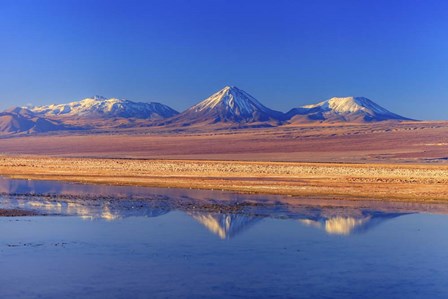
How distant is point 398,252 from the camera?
18.8 meters

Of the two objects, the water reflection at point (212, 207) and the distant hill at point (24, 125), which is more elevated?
the distant hill at point (24, 125)

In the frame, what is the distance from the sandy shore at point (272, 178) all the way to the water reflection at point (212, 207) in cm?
287

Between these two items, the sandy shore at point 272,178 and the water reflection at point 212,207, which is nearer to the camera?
the water reflection at point 212,207

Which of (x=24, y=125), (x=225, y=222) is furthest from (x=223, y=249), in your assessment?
(x=24, y=125)

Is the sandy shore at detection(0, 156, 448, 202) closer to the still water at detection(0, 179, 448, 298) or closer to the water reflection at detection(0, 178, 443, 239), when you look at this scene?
the water reflection at detection(0, 178, 443, 239)

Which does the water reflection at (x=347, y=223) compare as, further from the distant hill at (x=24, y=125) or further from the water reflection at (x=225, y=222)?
the distant hill at (x=24, y=125)

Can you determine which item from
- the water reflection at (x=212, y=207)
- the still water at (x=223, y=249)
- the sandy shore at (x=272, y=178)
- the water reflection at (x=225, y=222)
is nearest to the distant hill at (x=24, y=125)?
the sandy shore at (x=272, y=178)

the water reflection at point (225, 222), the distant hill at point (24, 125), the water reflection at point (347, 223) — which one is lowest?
the water reflection at point (347, 223)

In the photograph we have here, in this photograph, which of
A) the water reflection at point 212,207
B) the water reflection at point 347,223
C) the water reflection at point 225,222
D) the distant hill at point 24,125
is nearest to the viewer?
the water reflection at point 225,222

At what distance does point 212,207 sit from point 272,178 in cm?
1499

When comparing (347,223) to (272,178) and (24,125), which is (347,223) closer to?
(272,178)

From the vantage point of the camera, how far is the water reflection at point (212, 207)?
24219 mm

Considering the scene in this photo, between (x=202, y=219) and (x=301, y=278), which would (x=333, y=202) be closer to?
(x=202, y=219)

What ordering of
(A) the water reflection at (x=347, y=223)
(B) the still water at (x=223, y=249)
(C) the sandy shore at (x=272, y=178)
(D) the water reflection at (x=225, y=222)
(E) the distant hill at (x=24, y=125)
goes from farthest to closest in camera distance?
(E) the distant hill at (x=24, y=125) → (C) the sandy shore at (x=272, y=178) → (A) the water reflection at (x=347, y=223) → (D) the water reflection at (x=225, y=222) → (B) the still water at (x=223, y=249)
